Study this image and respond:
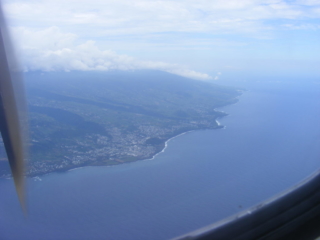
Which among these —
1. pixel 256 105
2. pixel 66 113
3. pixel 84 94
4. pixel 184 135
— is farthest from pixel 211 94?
pixel 66 113

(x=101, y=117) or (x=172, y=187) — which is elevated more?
(x=101, y=117)

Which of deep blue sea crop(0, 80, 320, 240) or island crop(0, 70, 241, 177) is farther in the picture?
island crop(0, 70, 241, 177)

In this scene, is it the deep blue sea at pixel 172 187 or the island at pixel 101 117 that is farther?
the island at pixel 101 117

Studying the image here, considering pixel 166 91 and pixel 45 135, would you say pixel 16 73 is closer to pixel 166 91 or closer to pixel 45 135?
pixel 45 135
